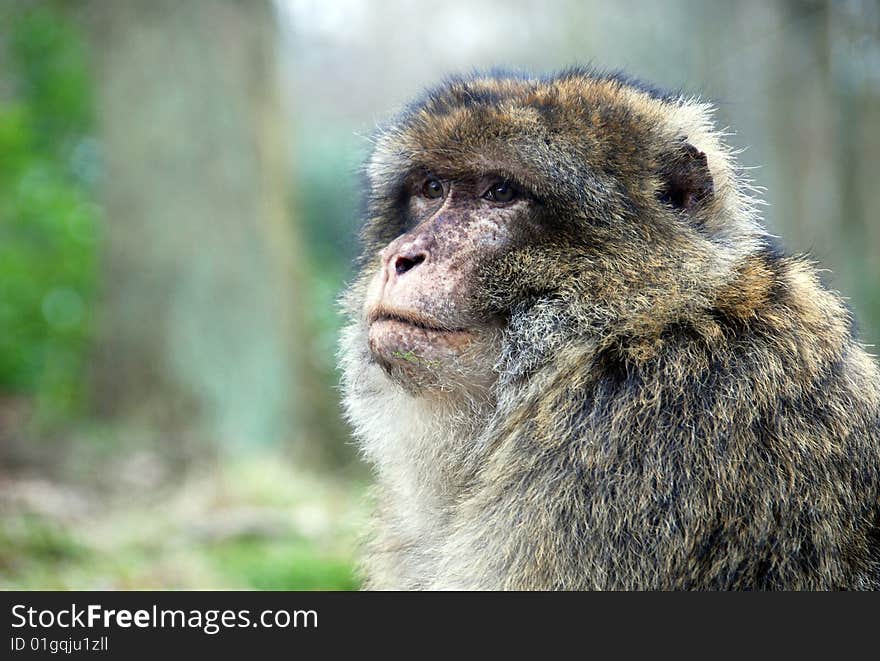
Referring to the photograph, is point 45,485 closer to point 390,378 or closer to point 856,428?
point 390,378

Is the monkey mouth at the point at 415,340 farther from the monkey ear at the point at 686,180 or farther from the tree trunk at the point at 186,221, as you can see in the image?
the tree trunk at the point at 186,221

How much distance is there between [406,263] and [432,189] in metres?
0.53

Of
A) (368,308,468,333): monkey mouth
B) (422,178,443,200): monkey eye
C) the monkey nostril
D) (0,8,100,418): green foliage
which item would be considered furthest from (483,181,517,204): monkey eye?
(0,8,100,418): green foliage

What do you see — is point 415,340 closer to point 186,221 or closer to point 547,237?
point 547,237

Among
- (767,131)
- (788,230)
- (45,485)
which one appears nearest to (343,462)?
(45,485)

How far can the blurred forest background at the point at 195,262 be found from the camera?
307 inches

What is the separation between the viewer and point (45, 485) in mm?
8758

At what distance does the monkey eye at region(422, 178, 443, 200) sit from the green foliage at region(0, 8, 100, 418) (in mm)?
7093

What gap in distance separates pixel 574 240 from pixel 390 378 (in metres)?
0.79

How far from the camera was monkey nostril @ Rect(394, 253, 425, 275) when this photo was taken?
135 inches

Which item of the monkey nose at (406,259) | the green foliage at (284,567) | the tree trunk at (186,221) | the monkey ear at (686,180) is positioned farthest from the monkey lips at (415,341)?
the tree trunk at (186,221)

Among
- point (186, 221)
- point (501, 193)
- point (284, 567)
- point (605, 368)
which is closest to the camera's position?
point (605, 368)

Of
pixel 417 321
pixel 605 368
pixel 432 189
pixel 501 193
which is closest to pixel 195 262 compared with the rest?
pixel 432 189

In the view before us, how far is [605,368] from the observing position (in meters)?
3.34
